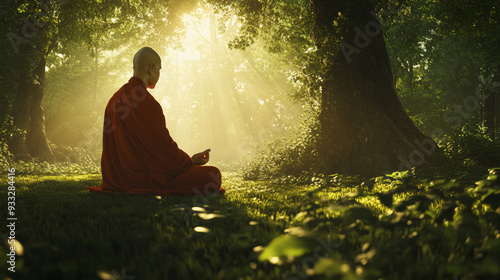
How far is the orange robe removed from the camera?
Result: 5.28 meters

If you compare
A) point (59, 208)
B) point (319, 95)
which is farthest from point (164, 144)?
point (319, 95)

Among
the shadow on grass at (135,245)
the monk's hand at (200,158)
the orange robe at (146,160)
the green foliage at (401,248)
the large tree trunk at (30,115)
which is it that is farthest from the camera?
the large tree trunk at (30,115)

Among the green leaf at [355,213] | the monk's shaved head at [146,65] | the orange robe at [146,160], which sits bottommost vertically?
the green leaf at [355,213]

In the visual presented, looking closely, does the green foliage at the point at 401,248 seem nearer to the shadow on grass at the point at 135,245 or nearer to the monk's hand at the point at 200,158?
the shadow on grass at the point at 135,245

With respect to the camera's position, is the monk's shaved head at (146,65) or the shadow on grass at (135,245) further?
the monk's shaved head at (146,65)

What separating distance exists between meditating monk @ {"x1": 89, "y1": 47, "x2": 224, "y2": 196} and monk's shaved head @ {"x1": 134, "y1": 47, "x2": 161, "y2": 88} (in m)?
0.34

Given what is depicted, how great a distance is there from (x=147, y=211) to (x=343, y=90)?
639 cm

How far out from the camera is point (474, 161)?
21.6 ft

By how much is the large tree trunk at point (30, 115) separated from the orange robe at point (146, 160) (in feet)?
44.2

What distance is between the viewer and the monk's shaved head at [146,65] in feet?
18.8

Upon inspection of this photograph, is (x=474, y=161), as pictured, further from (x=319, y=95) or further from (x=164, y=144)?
(x=164, y=144)

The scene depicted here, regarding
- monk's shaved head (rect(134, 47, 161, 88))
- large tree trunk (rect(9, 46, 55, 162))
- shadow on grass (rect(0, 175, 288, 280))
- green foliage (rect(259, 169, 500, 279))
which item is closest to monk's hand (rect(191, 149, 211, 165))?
monk's shaved head (rect(134, 47, 161, 88))

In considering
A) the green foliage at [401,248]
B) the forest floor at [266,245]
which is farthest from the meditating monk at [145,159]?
the green foliage at [401,248]

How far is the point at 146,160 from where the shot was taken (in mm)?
5324
